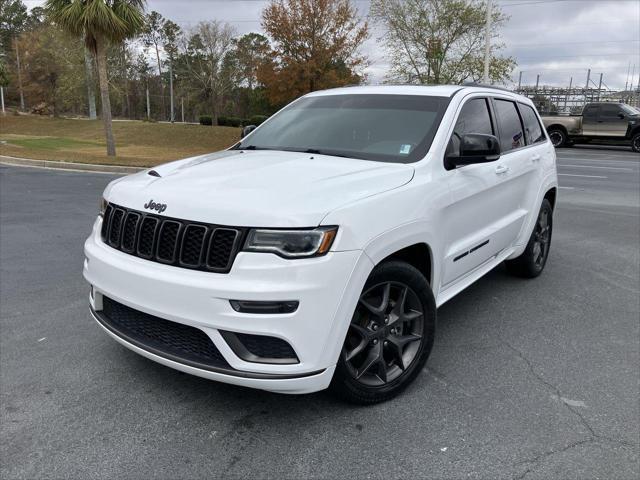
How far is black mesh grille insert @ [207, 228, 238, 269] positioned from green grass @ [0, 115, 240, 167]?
1514cm

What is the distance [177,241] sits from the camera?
2611 millimetres

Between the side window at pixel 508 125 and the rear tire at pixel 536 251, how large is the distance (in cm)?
86

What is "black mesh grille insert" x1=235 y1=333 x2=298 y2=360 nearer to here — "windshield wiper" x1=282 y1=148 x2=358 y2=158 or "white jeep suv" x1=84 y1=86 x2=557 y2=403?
"white jeep suv" x1=84 y1=86 x2=557 y2=403

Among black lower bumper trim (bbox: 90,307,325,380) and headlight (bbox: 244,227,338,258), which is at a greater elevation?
headlight (bbox: 244,227,338,258)

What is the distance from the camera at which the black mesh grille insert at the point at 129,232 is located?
2.84m

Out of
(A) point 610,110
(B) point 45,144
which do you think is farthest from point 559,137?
(B) point 45,144

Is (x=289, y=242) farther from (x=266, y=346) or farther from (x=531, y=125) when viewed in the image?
(x=531, y=125)

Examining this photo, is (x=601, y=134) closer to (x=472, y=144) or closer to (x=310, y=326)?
(x=472, y=144)

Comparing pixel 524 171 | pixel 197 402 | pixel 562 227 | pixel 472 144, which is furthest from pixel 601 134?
pixel 197 402

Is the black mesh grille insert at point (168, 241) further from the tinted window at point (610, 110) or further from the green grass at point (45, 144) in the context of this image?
the tinted window at point (610, 110)

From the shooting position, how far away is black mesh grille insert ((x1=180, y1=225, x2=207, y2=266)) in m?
2.57

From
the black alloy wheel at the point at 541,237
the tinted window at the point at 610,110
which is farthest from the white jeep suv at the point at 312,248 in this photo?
the tinted window at the point at 610,110

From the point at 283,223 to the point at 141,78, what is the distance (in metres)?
77.4

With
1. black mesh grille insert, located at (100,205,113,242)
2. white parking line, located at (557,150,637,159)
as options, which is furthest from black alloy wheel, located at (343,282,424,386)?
white parking line, located at (557,150,637,159)
